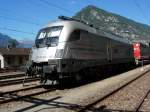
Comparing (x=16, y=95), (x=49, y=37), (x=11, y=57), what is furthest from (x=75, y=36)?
(x=11, y=57)

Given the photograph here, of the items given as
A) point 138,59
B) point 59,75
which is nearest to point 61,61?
point 59,75

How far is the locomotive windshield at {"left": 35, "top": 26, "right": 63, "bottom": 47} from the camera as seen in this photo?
57.1ft

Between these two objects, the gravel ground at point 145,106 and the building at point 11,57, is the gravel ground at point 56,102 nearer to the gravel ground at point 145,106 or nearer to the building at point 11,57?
the gravel ground at point 145,106

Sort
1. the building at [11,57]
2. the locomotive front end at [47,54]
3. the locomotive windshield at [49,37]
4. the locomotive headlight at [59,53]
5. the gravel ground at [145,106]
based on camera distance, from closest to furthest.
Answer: the gravel ground at [145,106] < the locomotive front end at [47,54] < the locomotive headlight at [59,53] < the locomotive windshield at [49,37] < the building at [11,57]

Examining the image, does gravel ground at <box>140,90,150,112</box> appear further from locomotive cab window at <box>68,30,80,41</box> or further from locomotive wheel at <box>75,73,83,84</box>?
locomotive cab window at <box>68,30,80,41</box>

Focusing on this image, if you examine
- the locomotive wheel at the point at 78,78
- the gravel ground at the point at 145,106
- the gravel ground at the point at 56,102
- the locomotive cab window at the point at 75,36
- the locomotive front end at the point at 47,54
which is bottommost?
the gravel ground at the point at 145,106

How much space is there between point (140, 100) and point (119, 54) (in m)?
16.3

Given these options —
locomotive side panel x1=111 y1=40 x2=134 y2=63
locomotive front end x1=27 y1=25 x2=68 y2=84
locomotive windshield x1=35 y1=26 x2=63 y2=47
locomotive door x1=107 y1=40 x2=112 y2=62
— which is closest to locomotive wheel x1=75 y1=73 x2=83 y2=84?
locomotive front end x1=27 y1=25 x2=68 y2=84


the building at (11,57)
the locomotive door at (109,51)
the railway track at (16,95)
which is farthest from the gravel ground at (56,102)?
the building at (11,57)

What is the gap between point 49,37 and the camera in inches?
701

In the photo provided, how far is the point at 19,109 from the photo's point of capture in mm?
11273

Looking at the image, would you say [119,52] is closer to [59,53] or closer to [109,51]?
[109,51]

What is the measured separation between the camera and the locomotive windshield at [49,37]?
57.1 ft

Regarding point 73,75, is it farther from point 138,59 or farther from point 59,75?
point 138,59
